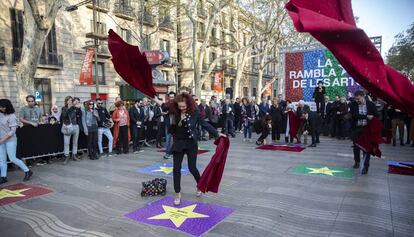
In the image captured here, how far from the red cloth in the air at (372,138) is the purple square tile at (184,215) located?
382cm

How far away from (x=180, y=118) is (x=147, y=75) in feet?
2.93

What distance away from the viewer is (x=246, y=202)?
5.21 m

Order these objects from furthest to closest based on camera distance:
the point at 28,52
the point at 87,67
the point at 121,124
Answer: the point at 87,67
the point at 121,124
the point at 28,52

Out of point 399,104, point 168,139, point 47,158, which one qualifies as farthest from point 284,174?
point 47,158

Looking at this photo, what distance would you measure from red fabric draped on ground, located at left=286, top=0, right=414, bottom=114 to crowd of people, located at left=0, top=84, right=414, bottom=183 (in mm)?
4374

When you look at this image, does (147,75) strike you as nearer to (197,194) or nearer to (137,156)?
(197,194)

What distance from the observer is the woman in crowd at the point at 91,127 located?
968cm

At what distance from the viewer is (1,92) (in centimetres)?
1997

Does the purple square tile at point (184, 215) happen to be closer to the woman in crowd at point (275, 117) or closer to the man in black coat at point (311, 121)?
the man in black coat at point (311, 121)

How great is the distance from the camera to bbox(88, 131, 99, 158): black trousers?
32.0ft

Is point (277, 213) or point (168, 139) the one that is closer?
point (277, 213)

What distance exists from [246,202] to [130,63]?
300 centimetres

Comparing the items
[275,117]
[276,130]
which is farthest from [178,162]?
[276,130]

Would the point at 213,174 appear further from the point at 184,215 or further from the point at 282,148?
the point at 282,148
